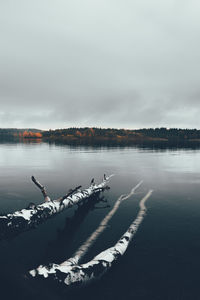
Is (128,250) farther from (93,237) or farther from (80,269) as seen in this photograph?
(80,269)

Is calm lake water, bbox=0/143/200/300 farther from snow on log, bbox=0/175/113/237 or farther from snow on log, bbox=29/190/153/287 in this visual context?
snow on log, bbox=0/175/113/237

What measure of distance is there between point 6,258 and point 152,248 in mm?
6104

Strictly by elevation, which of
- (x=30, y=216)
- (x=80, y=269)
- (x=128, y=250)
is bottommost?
(x=128, y=250)

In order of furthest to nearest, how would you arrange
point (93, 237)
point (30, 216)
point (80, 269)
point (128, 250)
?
point (30, 216)
point (93, 237)
point (128, 250)
point (80, 269)

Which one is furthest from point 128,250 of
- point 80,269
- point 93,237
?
point 80,269

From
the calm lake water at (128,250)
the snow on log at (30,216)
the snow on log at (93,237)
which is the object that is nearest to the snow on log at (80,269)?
the calm lake water at (128,250)

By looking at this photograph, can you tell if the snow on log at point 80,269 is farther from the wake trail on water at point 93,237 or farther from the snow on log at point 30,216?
the snow on log at point 30,216

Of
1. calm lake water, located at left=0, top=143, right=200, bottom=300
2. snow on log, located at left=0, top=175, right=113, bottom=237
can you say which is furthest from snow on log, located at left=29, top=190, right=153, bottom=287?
snow on log, located at left=0, top=175, right=113, bottom=237

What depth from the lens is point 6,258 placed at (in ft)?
25.2

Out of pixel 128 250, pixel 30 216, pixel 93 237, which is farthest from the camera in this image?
pixel 30 216

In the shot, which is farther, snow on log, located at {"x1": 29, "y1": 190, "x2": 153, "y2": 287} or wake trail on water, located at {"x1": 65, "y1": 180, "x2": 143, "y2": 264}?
wake trail on water, located at {"x1": 65, "y1": 180, "x2": 143, "y2": 264}

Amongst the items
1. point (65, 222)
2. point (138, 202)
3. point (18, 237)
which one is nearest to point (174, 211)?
point (138, 202)

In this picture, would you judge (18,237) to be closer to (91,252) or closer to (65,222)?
(65,222)

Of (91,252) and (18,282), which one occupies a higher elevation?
(18,282)
